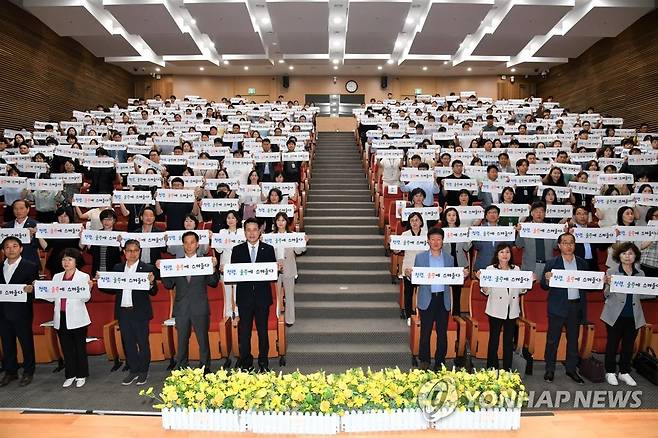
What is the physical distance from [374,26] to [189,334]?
1244 centimetres

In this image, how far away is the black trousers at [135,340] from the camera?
181 inches

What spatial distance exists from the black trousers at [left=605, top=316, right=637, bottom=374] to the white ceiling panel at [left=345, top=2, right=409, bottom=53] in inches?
420

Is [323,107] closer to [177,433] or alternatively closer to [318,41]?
[318,41]

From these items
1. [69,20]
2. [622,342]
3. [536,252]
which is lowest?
[622,342]

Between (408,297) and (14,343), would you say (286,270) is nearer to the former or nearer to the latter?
(408,297)

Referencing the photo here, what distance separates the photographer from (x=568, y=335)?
4.61 metres

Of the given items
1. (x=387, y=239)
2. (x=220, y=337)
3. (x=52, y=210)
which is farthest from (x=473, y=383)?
(x=52, y=210)

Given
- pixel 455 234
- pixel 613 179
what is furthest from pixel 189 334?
pixel 613 179

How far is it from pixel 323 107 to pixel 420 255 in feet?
59.9

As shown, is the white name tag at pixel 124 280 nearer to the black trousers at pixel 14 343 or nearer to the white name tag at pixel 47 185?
the black trousers at pixel 14 343

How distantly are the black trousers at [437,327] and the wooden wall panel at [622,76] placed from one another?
11312mm

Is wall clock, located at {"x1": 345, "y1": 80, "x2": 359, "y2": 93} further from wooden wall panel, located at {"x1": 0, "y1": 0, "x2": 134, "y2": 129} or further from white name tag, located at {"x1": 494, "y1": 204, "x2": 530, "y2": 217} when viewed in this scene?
white name tag, located at {"x1": 494, "y1": 204, "x2": 530, "y2": 217}

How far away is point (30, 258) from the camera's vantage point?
5.19 metres

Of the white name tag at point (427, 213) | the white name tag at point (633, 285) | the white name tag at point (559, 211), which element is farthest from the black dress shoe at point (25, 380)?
the white name tag at point (559, 211)
